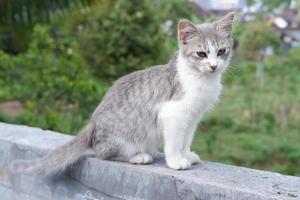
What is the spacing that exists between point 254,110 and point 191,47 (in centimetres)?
620

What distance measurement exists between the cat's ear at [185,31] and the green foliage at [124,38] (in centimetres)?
546

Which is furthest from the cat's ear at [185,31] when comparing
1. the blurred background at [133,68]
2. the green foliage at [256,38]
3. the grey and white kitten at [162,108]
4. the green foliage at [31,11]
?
the green foliage at [256,38]

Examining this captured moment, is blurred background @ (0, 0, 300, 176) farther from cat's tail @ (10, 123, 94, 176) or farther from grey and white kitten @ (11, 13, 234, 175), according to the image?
cat's tail @ (10, 123, 94, 176)

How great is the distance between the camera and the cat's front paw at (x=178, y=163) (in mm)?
2512

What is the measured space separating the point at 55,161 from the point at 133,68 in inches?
218

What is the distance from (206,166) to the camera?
8.63 feet

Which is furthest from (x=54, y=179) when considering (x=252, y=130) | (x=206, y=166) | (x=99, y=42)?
(x=99, y=42)

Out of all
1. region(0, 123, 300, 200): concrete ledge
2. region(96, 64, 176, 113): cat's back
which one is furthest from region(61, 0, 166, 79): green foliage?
region(96, 64, 176, 113): cat's back

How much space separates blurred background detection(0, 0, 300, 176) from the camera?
5.44 meters

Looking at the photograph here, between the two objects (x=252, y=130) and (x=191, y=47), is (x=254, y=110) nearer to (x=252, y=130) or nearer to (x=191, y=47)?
(x=252, y=130)

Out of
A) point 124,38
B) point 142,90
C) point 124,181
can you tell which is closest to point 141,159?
point 124,181

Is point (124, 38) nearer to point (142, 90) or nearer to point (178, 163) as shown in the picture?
point (142, 90)

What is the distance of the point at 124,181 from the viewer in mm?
2463

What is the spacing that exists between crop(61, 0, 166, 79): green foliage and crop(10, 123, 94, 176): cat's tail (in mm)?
5395
